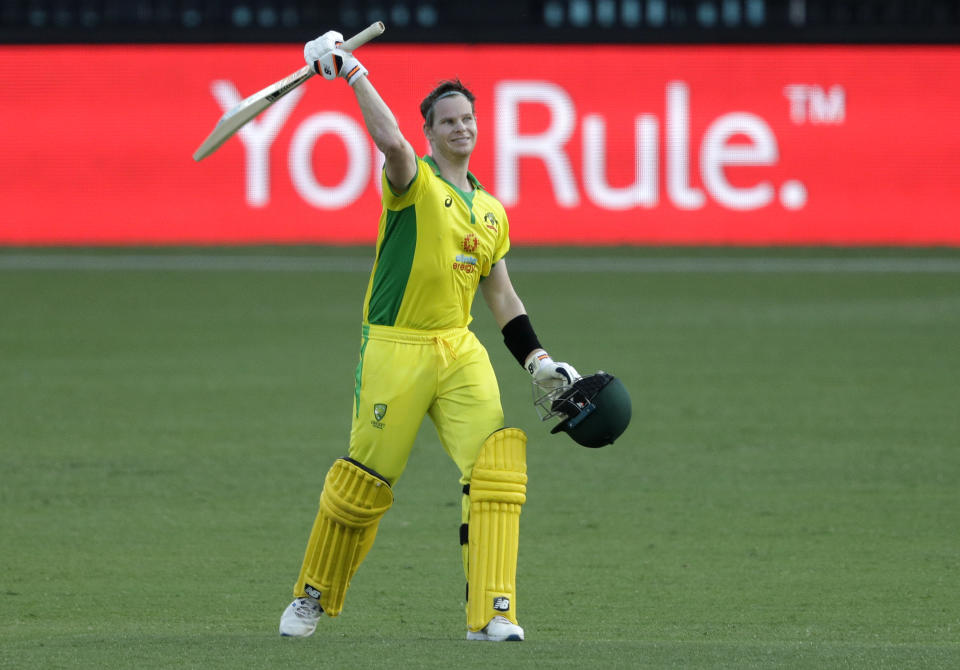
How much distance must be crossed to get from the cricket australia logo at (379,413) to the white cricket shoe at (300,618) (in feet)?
2.25

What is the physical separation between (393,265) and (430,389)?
18.3 inches

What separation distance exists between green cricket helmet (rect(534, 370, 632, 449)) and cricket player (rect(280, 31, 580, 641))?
0.23 ft

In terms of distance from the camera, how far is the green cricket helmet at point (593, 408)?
5.66 metres

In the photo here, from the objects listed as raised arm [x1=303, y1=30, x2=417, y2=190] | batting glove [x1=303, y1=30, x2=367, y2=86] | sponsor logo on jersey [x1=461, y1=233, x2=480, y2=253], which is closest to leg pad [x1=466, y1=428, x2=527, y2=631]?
sponsor logo on jersey [x1=461, y1=233, x2=480, y2=253]

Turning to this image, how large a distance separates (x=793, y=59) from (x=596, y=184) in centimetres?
334

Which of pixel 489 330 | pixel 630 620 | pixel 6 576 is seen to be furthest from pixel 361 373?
pixel 489 330

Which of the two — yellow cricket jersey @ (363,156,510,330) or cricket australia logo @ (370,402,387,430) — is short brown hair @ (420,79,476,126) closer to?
yellow cricket jersey @ (363,156,510,330)

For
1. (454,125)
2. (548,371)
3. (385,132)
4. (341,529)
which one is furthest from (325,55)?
(341,529)

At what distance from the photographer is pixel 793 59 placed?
2225cm

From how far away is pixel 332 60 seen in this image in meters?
5.46

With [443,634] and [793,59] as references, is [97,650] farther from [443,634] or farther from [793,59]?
[793,59]

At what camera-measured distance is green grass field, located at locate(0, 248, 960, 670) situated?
586 cm

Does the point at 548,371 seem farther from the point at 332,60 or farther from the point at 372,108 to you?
the point at 332,60

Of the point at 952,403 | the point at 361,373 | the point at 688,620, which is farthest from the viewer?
the point at 952,403
